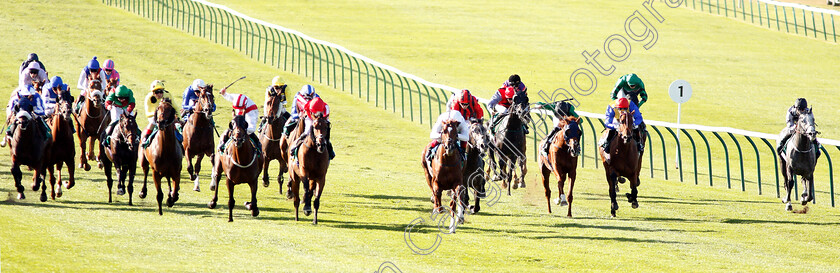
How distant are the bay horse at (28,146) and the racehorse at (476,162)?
19.7 feet

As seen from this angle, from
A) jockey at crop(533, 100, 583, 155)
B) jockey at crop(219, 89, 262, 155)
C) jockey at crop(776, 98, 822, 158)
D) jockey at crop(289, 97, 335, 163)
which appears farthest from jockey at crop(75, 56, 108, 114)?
jockey at crop(776, 98, 822, 158)

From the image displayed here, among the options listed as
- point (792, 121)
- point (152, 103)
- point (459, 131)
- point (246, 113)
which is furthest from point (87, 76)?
point (792, 121)

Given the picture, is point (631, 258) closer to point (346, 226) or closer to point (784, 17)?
point (346, 226)

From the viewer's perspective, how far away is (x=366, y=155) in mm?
21391

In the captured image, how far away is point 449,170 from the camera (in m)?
12.9

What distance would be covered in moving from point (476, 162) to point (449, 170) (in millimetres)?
1468

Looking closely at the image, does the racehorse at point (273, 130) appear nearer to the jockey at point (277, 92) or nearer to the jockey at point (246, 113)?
the jockey at point (277, 92)

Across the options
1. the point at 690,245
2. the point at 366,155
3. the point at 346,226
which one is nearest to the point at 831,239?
the point at 690,245

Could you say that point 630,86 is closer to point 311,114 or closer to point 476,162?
point 476,162

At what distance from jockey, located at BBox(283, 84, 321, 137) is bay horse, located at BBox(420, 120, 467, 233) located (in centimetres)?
214

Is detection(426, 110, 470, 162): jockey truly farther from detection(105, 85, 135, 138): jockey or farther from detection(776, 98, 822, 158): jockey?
detection(776, 98, 822, 158): jockey

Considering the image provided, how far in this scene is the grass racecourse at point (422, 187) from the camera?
38.7ft

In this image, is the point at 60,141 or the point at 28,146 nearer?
the point at 28,146

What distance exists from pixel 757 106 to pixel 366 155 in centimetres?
1170
